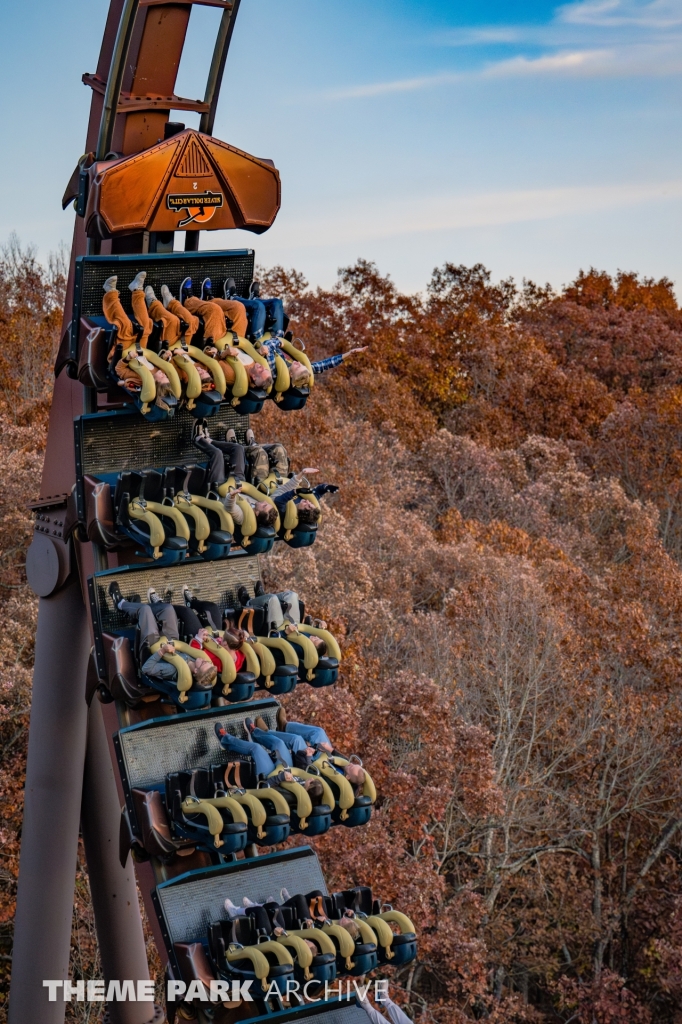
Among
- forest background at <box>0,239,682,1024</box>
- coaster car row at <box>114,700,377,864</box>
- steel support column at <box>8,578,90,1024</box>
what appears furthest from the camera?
forest background at <box>0,239,682,1024</box>

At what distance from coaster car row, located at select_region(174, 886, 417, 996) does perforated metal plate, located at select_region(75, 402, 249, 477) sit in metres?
2.86

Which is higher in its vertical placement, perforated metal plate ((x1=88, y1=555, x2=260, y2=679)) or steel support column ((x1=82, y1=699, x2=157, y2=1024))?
perforated metal plate ((x1=88, y1=555, x2=260, y2=679))

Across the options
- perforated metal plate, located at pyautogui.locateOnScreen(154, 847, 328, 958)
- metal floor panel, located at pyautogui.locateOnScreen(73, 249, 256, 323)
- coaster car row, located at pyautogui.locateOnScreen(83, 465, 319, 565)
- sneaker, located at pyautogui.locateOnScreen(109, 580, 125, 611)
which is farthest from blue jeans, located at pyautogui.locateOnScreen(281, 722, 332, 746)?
metal floor panel, located at pyautogui.locateOnScreen(73, 249, 256, 323)

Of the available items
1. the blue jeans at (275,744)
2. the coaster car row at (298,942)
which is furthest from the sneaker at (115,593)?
the coaster car row at (298,942)

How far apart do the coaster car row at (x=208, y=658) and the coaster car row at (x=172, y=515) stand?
39 cm

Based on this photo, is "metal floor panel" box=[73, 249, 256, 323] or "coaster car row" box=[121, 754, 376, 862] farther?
"metal floor panel" box=[73, 249, 256, 323]

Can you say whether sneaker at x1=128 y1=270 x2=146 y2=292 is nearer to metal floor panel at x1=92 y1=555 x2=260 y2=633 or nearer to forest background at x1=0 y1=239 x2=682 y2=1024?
metal floor panel at x1=92 y1=555 x2=260 y2=633

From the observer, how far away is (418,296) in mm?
55375

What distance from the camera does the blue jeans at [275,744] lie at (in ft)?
26.9

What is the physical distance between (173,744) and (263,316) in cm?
286

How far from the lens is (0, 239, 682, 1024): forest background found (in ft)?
64.3

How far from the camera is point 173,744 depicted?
831 centimetres

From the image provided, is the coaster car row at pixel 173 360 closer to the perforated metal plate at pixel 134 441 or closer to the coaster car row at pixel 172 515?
the perforated metal plate at pixel 134 441

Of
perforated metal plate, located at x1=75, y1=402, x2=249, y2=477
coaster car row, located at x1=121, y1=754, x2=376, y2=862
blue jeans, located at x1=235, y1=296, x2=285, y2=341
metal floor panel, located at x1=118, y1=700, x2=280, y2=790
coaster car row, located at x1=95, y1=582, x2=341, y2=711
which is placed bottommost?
coaster car row, located at x1=121, y1=754, x2=376, y2=862
